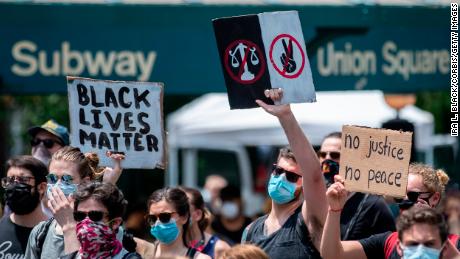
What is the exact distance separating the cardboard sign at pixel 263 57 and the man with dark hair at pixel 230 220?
16.1 feet

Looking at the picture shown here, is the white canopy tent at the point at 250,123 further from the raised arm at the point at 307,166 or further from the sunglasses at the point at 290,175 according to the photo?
the raised arm at the point at 307,166

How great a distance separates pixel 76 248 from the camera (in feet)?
23.0

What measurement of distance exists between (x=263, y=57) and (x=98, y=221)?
1.29 metres

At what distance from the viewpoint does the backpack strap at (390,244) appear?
22.0 feet

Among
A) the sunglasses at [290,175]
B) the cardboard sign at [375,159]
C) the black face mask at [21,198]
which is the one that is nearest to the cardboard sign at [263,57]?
the cardboard sign at [375,159]

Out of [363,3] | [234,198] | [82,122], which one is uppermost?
[363,3]

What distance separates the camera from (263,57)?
7.14m

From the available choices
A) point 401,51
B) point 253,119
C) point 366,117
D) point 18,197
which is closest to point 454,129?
point 401,51

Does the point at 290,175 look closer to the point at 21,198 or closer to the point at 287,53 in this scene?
the point at 287,53

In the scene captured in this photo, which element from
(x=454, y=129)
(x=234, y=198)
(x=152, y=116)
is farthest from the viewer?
(x=234, y=198)

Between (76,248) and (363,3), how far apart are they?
4382mm

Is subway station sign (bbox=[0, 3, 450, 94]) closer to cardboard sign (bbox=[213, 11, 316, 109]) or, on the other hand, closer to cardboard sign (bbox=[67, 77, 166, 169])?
cardboard sign (bbox=[67, 77, 166, 169])

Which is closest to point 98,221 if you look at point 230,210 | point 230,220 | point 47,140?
point 47,140

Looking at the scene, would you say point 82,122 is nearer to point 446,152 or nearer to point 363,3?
point 363,3
